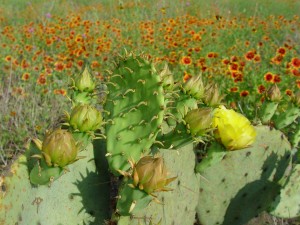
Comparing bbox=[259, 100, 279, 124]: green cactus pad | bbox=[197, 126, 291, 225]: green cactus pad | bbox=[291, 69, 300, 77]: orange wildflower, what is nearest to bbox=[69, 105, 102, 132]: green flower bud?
bbox=[197, 126, 291, 225]: green cactus pad

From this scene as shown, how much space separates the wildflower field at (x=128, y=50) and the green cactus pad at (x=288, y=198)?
312mm

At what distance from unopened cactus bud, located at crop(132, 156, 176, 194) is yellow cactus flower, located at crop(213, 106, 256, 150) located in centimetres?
43

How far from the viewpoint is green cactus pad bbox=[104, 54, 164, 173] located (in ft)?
3.59

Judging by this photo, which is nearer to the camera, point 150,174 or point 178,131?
point 150,174

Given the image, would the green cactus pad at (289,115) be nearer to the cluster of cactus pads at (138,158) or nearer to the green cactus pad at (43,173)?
the cluster of cactus pads at (138,158)

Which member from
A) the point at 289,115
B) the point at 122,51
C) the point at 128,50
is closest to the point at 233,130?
the point at 289,115

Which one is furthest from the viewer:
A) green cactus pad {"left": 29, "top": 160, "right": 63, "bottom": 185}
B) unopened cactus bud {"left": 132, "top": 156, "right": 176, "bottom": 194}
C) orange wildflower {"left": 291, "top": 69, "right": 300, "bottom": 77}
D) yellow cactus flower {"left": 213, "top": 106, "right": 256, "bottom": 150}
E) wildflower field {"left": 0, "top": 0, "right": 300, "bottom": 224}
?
orange wildflower {"left": 291, "top": 69, "right": 300, "bottom": 77}

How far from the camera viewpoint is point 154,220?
1256 mm

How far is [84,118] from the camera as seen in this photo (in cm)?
101

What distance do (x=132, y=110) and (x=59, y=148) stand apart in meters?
0.35

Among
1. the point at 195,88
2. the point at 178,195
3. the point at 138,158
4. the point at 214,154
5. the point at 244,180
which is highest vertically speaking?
the point at 195,88

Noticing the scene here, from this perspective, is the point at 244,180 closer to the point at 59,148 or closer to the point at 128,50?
the point at 59,148

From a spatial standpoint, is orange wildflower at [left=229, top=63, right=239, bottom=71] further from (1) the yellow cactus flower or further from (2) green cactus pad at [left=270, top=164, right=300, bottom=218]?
(1) the yellow cactus flower

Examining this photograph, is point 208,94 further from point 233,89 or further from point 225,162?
point 233,89
